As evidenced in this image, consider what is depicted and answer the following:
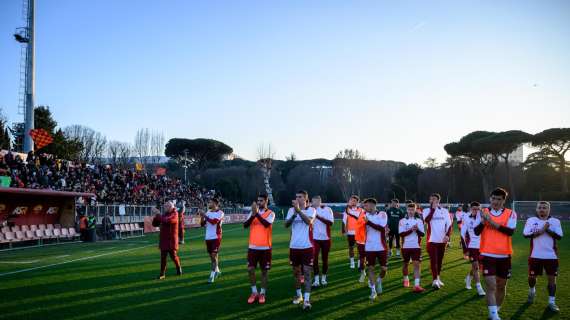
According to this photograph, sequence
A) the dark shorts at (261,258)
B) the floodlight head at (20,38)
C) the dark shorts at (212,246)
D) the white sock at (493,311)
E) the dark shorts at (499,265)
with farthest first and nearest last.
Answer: the floodlight head at (20,38), the dark shorts at (212,246), the dark shorts at (261,258), the dark shorts at (499,265), the white sock at (493,311)

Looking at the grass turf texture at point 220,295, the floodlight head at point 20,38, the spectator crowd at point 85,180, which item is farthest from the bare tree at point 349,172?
the grass turf texture at point 220,295

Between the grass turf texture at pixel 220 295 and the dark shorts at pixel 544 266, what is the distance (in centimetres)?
63

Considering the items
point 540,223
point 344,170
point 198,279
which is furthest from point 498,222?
point 344,170

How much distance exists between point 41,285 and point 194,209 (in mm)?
31600

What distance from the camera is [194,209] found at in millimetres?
41875

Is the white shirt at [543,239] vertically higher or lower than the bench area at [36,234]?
higher

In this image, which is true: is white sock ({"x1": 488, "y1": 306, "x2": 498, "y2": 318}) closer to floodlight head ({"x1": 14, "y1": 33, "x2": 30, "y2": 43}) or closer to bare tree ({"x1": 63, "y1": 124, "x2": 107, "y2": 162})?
floodlight head ({"x1": 14, "y1": 33, "x2": 30, "y2": 43})

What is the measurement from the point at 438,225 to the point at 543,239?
2.25 m

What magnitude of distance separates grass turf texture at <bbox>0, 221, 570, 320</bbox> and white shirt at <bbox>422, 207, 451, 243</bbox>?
1176 millimetres

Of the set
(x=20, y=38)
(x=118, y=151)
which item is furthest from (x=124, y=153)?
(x=20, y=38)

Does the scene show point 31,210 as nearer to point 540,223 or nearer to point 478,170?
point 540,223

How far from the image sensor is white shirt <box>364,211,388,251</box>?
921 centimetres

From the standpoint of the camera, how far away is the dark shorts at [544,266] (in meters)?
8.09

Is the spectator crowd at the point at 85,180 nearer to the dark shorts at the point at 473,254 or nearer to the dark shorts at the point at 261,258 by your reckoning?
the dark shorts at the point at 261,258
